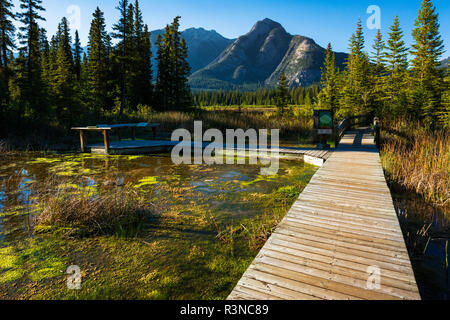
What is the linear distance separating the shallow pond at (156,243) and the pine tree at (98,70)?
24.4 meters

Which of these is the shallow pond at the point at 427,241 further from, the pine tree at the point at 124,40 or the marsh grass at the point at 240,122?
the pine tree at the point at 124,40

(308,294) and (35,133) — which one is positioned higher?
(35,133)

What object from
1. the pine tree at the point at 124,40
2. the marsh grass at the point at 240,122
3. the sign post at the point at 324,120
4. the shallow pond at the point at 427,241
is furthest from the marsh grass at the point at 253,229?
the pine tree at the point at 124,40

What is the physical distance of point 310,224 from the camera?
340 cm

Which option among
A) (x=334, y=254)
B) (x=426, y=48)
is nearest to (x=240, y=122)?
(x=334, y=254)

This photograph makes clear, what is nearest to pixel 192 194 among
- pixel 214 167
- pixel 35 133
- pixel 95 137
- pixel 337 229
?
pixel 214 167

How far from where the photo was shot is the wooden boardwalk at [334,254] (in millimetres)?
2111

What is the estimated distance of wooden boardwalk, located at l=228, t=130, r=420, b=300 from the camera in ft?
6.93

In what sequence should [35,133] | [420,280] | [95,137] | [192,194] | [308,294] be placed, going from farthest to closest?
[95,137] → [35,133] → [192,194] → [420,280] → [308,294]

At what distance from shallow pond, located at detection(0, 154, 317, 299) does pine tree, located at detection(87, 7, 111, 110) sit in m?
24.4

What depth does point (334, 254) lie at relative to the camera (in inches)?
105

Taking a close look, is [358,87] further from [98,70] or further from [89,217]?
[89,217]
